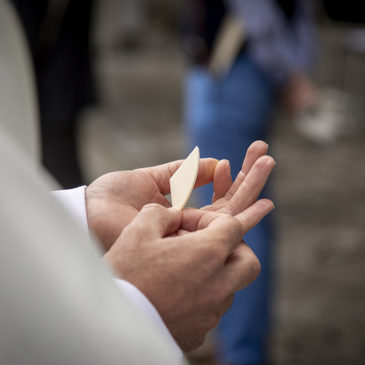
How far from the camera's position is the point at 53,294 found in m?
0.45

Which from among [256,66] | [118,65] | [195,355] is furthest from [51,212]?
[118,65]

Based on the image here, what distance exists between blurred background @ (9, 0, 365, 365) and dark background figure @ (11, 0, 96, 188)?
38 mm

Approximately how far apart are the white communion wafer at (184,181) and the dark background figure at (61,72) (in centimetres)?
141

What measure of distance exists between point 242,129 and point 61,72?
2.82 feet

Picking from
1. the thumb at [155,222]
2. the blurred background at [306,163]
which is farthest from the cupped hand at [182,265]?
the blurred background at [306,163]

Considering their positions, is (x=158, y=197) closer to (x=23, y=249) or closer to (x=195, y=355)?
(x=23, y=249)

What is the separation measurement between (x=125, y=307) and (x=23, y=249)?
0.28 feet

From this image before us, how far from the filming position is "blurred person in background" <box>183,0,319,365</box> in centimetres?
146

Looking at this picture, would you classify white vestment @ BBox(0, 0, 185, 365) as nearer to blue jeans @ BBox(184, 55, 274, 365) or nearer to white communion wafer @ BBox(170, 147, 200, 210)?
white communion wafer @ BBox(170, 147, 200, 210)

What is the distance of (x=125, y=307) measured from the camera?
48cm

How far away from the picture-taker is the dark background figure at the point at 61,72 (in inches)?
78.2

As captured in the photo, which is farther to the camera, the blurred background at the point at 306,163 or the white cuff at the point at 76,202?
the blurred background at the point at 306,163

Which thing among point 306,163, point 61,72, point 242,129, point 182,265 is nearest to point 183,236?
point 182,265

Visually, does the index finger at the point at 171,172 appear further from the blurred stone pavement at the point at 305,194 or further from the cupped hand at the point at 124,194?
the blurred stone pavement at the point at 305,194
